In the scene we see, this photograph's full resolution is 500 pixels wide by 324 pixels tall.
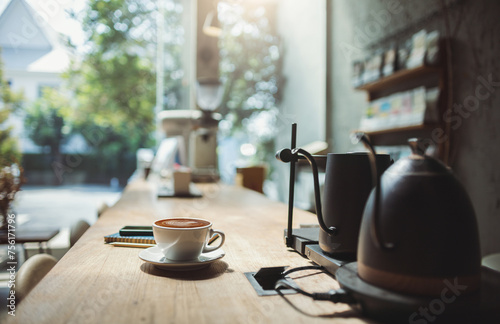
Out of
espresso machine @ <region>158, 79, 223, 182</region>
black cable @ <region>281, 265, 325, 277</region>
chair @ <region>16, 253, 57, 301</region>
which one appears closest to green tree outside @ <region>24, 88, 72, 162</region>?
espresso machine @ <region>158, 79, 223, 182</region>

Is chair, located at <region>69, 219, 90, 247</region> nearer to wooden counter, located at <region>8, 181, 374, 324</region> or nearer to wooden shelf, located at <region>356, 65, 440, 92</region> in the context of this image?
wooden counter, located at <region>8, 181, 374, 324</region>

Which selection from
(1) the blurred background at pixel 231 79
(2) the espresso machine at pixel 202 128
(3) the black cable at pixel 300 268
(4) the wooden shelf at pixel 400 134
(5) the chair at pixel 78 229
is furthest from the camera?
(2) the espresso machine at pixel 202 128

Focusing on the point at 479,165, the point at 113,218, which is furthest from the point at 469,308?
the point at 479,165

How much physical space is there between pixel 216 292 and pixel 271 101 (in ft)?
19.9

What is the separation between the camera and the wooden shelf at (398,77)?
2.71m

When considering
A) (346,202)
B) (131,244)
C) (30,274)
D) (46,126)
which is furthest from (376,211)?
(46,126)

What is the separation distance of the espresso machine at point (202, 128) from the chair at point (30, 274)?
211 centimetres

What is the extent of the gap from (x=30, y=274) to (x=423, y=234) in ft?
3.24

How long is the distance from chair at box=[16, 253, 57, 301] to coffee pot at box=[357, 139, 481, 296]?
2.87 feet

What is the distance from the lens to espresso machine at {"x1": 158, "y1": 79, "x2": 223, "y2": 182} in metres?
3.18

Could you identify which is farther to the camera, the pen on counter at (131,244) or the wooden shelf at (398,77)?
the wooden shelf at (398,77)

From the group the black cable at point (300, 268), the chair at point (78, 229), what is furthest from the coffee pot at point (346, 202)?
the chair at point (78, 229)

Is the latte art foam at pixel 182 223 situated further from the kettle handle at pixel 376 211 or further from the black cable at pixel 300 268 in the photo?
the kettle handle at pixel 376 211

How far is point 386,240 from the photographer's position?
18.4 inches
